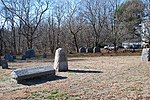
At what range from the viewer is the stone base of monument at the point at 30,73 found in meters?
10.9

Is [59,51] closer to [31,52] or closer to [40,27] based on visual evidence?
[31,52]

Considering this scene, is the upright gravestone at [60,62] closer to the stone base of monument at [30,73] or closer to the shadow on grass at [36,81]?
the stone base of monument at [30,73]

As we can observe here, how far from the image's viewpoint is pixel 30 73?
11.5m

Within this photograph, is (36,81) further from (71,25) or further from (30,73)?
(71,25)

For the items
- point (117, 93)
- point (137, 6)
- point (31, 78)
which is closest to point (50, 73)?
point (31, 78)

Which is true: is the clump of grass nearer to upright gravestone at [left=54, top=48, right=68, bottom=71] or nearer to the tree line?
upright gravestone at [left=54, top=48, right=68, bottom=71]

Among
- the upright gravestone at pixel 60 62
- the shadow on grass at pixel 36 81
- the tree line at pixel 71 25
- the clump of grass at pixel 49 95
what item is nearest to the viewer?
the clump of grass at pixel 49 95

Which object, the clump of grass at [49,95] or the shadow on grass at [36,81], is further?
the shadow on grass at [36,81]

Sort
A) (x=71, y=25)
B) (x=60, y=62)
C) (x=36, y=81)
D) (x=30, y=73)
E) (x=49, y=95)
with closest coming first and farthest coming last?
1. (x=49, y=95)
2. (x=36, y=81)
3. (x=30, y=73)
4. (x=60, y=62)
5. (x=71, y=25)

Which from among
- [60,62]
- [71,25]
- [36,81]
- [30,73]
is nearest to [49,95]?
[36,81]

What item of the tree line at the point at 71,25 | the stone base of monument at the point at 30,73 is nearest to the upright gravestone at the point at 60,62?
the stone base of monument at the point at 30,73

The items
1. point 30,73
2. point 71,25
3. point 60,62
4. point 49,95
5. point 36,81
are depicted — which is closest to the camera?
point 49,95

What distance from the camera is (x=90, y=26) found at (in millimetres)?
52562

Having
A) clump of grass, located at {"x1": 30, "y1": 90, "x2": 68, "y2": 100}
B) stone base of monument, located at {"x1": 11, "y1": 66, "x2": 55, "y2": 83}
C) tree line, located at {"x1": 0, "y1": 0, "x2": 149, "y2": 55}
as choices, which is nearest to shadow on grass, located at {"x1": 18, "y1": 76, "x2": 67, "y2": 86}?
stone base of monument, located at {"x1": 11, "y1": 66, "x2": 55, "y2": 83}
